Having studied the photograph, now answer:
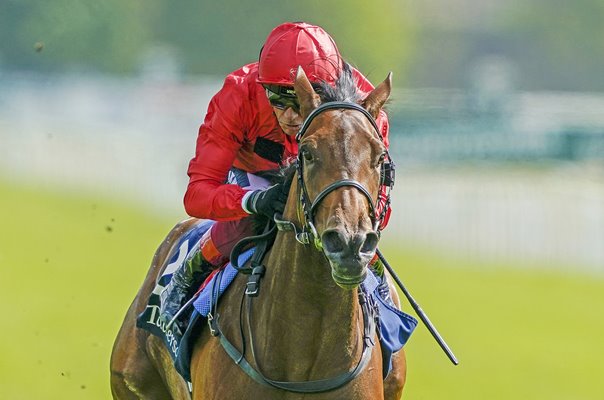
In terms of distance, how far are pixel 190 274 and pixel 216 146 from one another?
26.5 inches

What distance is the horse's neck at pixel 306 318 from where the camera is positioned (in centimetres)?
413

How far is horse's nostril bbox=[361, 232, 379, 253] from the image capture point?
12.0 ft

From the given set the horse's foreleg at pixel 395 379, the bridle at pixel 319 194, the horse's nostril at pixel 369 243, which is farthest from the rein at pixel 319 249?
the horse's foreleg at pixel 395 379

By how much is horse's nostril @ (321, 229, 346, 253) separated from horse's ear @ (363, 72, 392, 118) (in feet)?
1.88

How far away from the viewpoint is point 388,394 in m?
5.09

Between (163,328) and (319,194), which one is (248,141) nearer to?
(163,328)

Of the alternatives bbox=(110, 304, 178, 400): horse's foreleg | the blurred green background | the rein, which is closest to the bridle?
the rein

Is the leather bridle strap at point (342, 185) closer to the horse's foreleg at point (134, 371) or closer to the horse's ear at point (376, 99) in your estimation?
the horse's ear at point (376, 99)

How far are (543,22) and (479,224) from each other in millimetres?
29373

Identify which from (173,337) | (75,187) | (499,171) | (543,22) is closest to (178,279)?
(173,337)

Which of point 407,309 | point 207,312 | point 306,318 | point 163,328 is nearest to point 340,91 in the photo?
point 306,318

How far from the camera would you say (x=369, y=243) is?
12.0 feet

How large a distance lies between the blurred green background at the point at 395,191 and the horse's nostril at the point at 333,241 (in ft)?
14.7

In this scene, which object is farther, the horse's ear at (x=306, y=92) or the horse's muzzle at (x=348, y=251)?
the horse's ear at (x=306, y=92)
